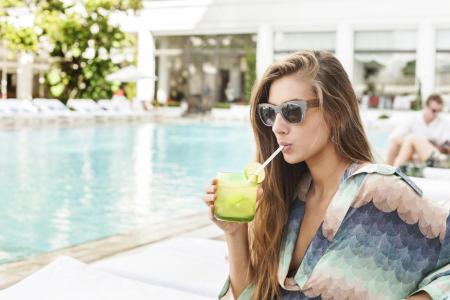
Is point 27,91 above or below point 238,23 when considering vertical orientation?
below

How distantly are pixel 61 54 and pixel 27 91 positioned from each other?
4.48 m

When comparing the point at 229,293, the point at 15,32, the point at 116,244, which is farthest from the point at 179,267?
the point at 15,32

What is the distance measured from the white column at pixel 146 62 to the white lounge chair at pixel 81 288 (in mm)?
28877

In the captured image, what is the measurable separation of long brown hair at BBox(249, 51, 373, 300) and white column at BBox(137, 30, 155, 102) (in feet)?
97.6

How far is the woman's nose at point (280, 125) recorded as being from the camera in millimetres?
1604

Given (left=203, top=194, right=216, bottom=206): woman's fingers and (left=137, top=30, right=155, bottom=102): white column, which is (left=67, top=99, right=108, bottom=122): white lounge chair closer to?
(left=137, top=30, right=155, bottom=102): white column

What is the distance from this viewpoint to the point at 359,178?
1553 mm

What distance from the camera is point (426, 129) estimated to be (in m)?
7.25

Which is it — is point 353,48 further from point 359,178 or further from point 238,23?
point 359,178

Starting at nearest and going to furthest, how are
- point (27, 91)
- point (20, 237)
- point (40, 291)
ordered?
point (40, 291), point (20, 237), point (27, 91)

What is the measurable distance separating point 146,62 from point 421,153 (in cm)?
2594

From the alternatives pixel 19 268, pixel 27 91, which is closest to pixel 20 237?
pixel 19 268

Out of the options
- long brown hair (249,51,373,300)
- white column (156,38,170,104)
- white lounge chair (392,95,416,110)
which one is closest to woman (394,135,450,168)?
long brown hair (249,51,373,300)

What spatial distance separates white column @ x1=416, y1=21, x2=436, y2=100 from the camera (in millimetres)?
25062
